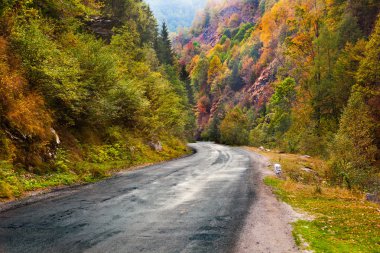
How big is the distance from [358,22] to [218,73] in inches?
4139

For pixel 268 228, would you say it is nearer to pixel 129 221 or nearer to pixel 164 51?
pixel 129 221

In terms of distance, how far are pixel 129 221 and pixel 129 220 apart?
0.36 feet

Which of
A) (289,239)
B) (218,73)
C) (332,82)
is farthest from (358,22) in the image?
(218,73)

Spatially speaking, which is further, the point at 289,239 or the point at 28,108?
the point at 28,108

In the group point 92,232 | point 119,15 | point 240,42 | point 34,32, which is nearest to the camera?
point 92,232

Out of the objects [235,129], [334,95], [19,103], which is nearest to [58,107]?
[19,103]

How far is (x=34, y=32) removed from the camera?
17969 mm

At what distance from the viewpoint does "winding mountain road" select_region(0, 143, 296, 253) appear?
24.2 feet

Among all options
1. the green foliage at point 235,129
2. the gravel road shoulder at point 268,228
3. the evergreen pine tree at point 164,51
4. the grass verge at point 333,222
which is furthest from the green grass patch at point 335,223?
the green foliage at point 235,129

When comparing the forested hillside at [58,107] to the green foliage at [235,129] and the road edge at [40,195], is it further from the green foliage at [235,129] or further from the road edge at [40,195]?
the green foliage at [235,129]

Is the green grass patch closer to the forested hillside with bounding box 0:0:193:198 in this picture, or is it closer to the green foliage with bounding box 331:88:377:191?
the green foliage with bounding box 331:88:377:191

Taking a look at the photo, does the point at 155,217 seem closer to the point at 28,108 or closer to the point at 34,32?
the point at 28,108

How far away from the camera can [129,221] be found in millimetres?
9484

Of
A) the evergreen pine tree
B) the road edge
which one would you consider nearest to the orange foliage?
the road edge
